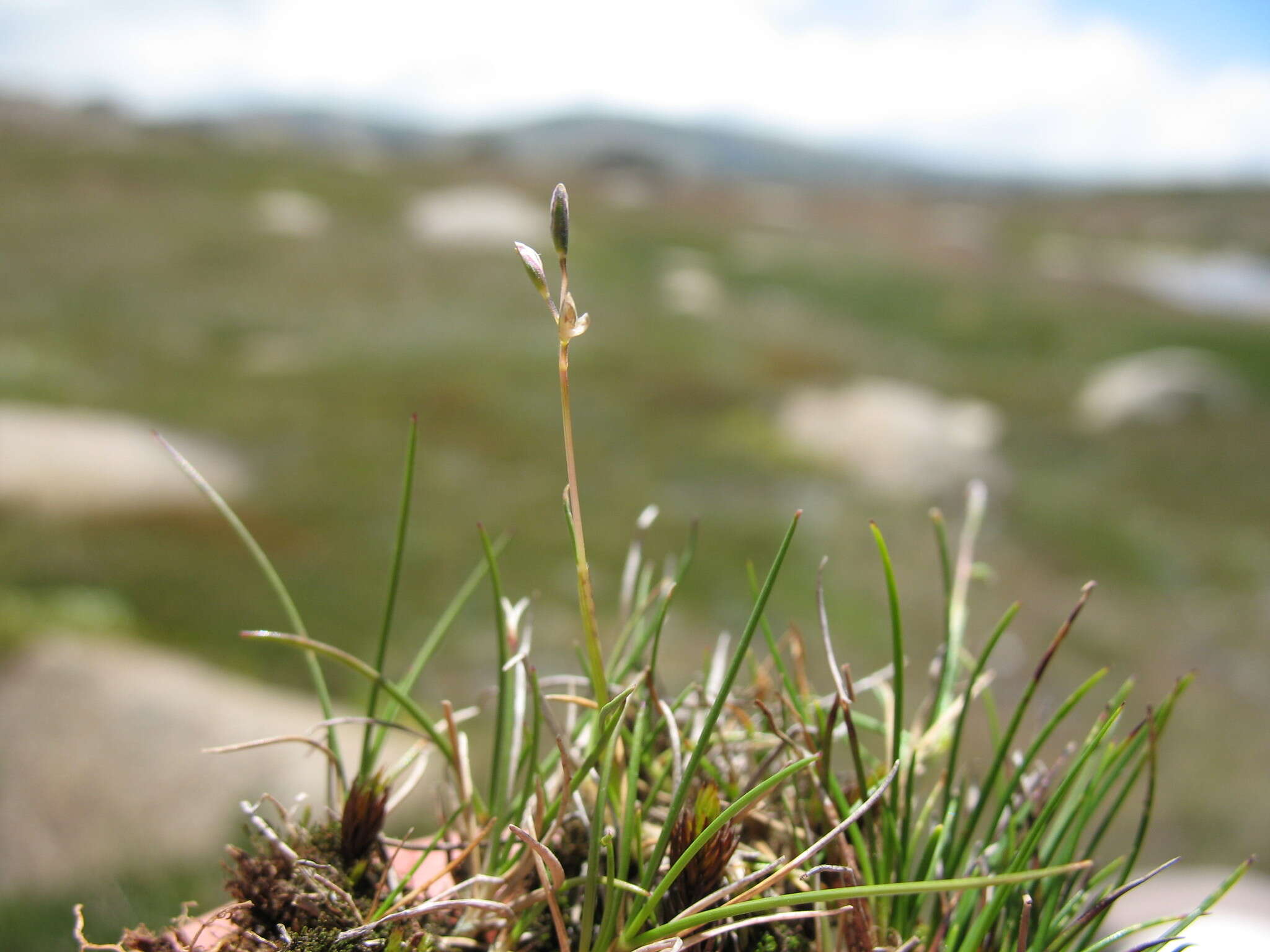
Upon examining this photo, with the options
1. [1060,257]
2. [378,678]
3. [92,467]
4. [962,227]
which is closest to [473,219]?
[92,467]

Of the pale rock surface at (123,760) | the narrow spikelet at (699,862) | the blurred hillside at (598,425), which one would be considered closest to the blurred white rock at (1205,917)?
the narrow spikelet at (699,862)

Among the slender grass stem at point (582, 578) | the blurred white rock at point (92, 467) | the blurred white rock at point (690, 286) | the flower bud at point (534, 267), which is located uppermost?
the flower bud at point (534, 267)

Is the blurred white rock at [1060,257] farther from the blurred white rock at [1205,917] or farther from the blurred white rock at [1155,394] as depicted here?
the blurred white rock at [1205,917]

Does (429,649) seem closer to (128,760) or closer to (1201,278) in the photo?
(128,760)

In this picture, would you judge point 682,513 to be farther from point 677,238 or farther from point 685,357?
point 677,238

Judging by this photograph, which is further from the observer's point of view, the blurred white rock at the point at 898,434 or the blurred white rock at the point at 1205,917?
the blurred white rock at the point at 898,434

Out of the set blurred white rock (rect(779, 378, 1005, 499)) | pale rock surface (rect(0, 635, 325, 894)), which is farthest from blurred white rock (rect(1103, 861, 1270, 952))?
blurred white rock (rect(779, 378, 1005, 499))

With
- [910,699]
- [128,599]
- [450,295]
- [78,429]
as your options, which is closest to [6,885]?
[128,599]
